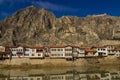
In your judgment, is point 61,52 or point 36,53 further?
point 36,53

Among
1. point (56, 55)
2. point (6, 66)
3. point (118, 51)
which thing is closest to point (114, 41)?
point (118, 51)

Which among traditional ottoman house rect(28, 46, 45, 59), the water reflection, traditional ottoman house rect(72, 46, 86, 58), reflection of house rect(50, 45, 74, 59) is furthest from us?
traditional ottoman house rect(72, 46, 86, 58)

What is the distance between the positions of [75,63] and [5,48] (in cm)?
3609

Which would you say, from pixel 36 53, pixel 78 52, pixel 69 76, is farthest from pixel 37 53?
pixel 69 76

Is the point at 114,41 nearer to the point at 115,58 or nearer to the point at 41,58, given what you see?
the point at 115,58

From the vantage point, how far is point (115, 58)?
4843 inches

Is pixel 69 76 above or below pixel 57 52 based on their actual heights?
below

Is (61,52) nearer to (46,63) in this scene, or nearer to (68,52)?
(68,52)

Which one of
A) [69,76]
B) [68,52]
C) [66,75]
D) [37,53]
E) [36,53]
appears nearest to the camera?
[69,76]

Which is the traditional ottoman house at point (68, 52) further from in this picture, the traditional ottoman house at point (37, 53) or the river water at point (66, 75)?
the river water at point (66, 75)

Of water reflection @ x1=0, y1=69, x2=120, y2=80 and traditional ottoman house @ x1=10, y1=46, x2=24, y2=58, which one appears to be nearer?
water reflection @ x1=0, y1=69, x2=120, y2=80

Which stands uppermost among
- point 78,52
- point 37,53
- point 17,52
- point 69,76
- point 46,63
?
point 17,52

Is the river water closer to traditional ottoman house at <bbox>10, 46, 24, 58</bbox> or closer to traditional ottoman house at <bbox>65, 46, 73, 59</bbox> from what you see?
traditional ottoman house at <bbox>65, 46, 73, 59</bbox>

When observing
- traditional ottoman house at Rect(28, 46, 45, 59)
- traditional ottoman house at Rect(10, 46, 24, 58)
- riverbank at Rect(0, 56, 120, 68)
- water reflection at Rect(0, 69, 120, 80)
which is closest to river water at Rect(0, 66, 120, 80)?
water reflection at Rect(0, 69, 120, 80)
